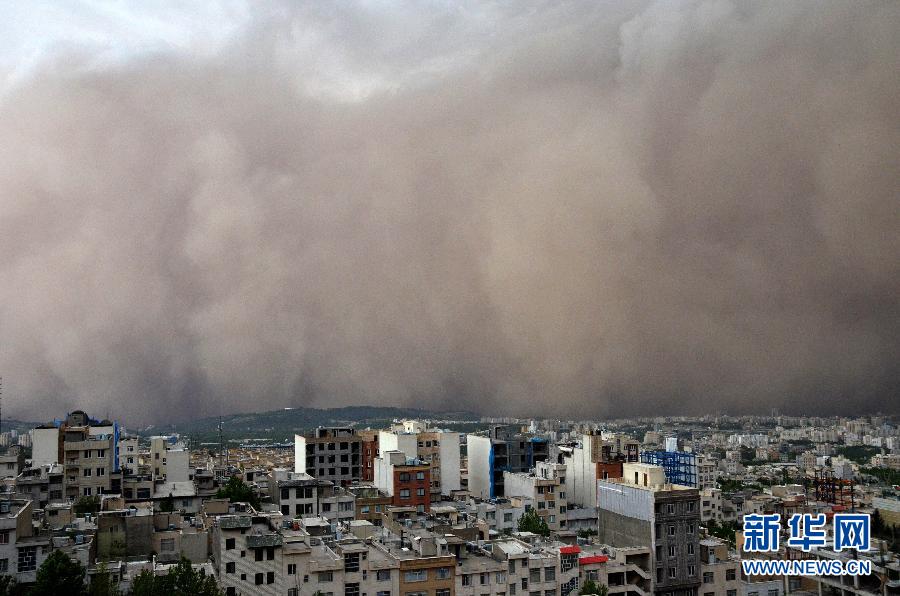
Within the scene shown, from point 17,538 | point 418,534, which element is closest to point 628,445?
→ point 418,534

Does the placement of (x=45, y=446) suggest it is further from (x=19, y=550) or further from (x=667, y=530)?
(x=667, y=530)

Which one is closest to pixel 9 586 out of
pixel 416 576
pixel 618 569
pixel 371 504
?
pixel 416 576

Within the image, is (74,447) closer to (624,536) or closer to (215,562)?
(215,562)

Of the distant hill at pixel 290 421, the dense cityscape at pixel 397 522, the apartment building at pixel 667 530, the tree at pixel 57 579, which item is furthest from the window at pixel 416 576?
the distant hill at pixel 290 421

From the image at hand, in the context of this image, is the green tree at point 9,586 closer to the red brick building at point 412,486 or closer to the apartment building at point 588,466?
the red brick building at point 412,486

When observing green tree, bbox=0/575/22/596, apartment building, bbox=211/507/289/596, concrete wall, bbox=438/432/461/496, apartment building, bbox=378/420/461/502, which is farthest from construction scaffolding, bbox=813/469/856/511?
green tree, bbox=0/575/22/596

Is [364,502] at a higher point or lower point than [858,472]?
higher
